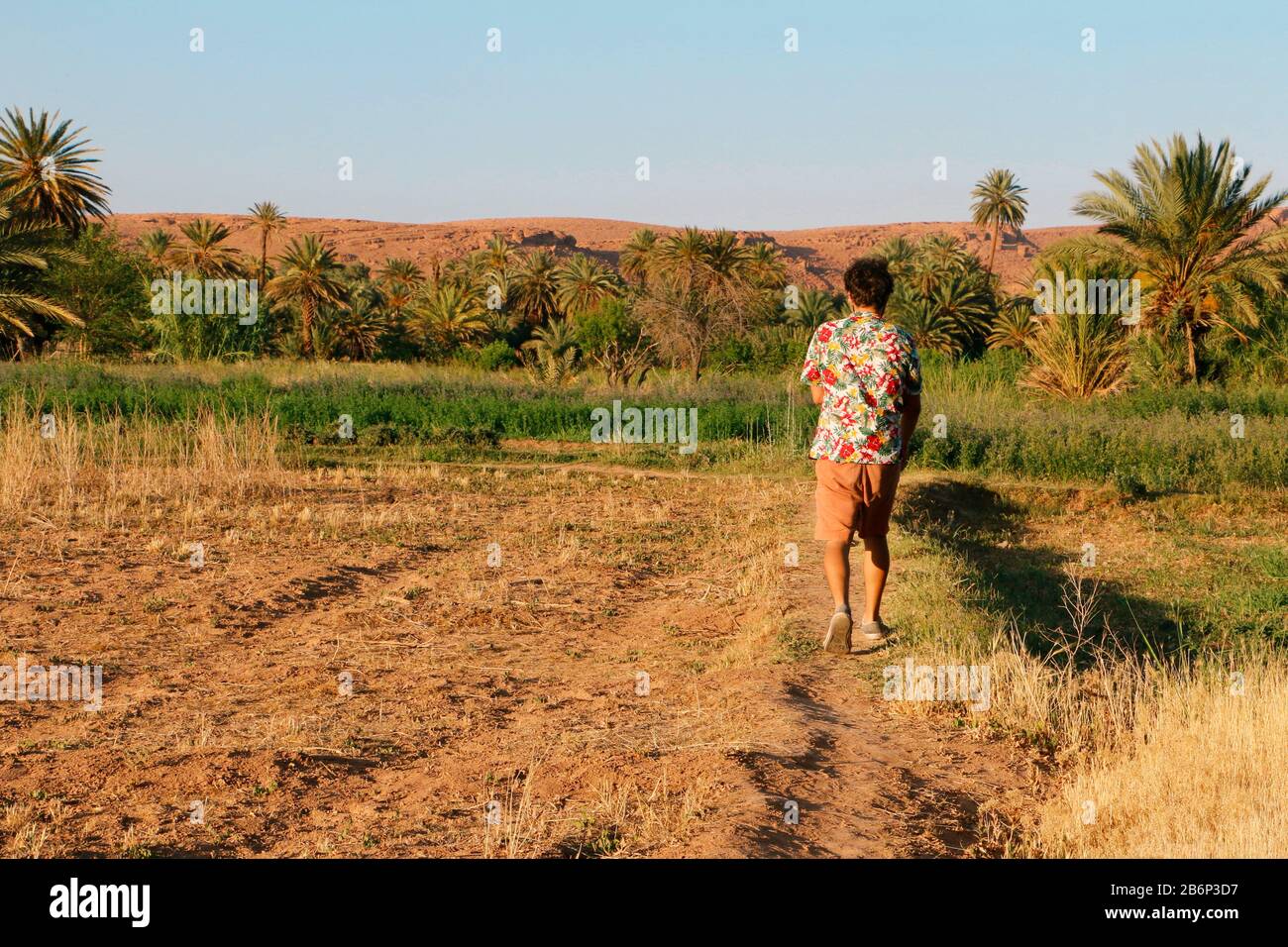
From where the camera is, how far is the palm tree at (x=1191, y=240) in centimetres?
2300

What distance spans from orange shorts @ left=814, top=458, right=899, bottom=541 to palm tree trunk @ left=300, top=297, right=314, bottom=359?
135 feet

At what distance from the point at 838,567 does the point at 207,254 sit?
48.8 metres

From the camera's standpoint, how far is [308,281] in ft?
147

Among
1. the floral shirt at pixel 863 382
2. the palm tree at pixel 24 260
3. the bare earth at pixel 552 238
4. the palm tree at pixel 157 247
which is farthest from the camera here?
the bare earth at pixel 552 238

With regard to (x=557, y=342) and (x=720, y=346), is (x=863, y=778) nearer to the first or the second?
(x=720, y=346)

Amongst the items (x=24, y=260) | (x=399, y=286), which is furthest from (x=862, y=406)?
(x=399, y=286)

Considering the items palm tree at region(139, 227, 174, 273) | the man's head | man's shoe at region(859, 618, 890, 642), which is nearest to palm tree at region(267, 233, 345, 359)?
palm tree at region(139, 227, 174, 273)

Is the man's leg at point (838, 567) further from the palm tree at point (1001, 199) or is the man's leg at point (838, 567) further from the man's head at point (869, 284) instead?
the palm tree at point (1001, 199)

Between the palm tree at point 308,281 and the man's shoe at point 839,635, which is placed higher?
the palm tree at point 308,281

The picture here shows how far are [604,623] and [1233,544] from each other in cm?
853

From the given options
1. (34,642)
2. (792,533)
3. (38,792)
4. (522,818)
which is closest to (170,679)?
(34,642)

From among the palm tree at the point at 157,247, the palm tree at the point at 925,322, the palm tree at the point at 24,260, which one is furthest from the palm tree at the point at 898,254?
the palm tree at the point at 24,260

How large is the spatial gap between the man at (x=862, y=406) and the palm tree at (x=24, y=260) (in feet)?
79.2

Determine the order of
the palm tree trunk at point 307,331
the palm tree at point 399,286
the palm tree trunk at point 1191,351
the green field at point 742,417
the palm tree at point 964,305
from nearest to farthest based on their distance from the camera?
the green field at point 742,417, the palm tree trunk at point 1191,351, the palm tree at point 964,305, the palm tree trunk at point 307,331, the palm tree at point 399,286
